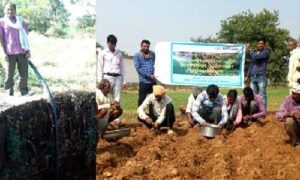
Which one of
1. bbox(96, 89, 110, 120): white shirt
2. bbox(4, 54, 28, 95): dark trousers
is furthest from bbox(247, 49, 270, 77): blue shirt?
bbox(4, 54, 28, 95): dark trousers

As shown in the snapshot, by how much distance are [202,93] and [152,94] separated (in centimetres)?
69

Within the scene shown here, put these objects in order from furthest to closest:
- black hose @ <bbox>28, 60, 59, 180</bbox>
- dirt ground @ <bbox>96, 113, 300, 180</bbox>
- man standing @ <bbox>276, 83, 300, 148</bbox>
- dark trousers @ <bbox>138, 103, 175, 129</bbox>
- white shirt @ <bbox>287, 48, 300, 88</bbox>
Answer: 1. white shirt @ <bbox>287, 48, 300, 88</bbox>
2. dark trousers @ <bbox>138, 103, 175, 129</bbox>
3. man standing @ <bbox>276, 83, 300, 148</bbox>
4. dirt ground @ <bbox>96, 113, 300, 180</bbox>
5. black hose @ <bbox>28, 60, 59, 180</bbox>

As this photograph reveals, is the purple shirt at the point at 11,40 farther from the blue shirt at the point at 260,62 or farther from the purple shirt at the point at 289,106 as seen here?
the blue shirt at the point at 260,62

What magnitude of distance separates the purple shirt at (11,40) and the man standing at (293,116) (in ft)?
11.7

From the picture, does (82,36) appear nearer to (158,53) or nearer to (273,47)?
(158,53)

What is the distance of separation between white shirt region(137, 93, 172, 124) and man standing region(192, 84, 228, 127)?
0.41 m

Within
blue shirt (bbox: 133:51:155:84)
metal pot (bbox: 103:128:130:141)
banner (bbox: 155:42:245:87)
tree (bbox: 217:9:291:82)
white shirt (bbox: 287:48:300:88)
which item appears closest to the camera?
metal pot (bbox: 103:128:130:141)

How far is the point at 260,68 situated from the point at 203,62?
66.0 inches

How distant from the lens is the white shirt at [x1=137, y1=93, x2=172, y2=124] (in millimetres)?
7539

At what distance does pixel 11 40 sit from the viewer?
13.5 feet

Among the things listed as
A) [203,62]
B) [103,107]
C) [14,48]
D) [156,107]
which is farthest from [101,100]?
[203,62]

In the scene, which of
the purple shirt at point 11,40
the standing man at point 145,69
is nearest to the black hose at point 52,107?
the purple shirt at point 11,40

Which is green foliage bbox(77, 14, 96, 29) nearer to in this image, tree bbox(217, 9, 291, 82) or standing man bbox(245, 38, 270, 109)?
standing man bbox(245, 38, 270, 109)

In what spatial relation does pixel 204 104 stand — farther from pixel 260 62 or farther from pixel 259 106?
pixel 260 62
